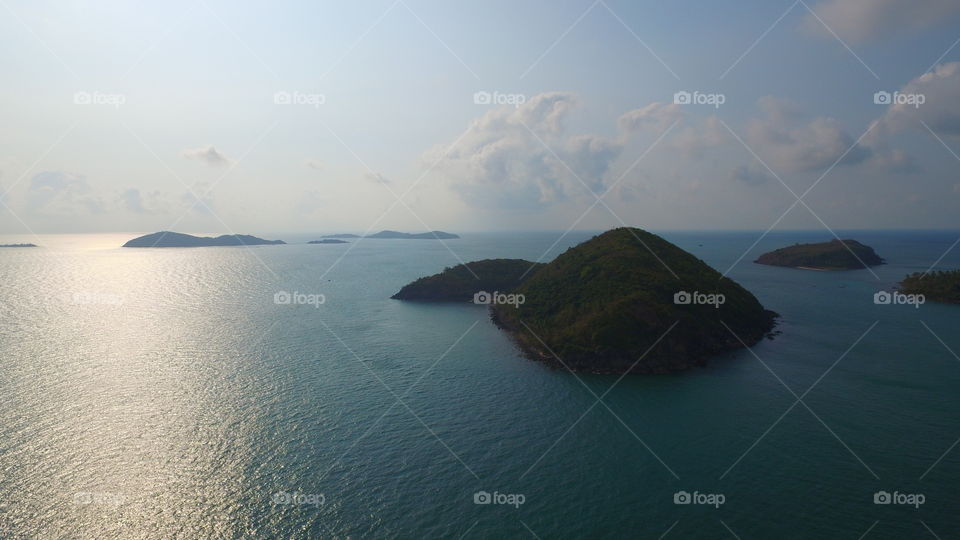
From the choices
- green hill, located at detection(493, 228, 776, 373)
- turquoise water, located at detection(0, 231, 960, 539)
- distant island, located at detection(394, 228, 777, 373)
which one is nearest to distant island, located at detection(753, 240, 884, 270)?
turquoise water, located at detection(0, 231, 960, 539)

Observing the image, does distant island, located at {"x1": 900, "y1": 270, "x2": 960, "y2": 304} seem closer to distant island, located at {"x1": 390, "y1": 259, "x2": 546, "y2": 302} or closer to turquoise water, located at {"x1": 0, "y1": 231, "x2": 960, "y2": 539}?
turquoise water, located at {"x1": 0, "y1": 231, "x2": 960, "y2": 539}

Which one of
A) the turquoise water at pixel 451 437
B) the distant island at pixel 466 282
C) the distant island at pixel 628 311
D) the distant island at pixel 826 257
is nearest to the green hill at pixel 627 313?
the distant island at pixel 628 311

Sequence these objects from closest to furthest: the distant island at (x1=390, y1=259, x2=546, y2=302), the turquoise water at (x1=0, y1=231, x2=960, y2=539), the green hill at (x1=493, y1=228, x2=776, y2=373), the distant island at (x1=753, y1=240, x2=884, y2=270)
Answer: the turquoise water at (x1=0, y1=231, x2=960, y2=539) < the green hill at (x1=493, y1=228, x2=776, y2=373) < the distant island at (x1=390, y1=259, x2=546, y2=302) < the distant island at (x1=753, y1=240, x2=884, y2=270)

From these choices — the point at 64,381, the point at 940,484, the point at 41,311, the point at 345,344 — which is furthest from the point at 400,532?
the point at 41,311

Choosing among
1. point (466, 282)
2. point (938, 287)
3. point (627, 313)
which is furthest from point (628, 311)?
point (938, 287)

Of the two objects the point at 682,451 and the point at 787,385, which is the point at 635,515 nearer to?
the point at 682,451

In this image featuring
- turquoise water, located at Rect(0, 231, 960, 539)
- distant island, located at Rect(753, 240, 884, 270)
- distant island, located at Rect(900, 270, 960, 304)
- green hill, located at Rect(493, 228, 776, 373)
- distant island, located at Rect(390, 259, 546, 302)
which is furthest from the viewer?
distant island, located at Rect(753, 240, 884, 270)

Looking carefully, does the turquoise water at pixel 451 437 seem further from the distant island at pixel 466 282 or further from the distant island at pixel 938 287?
the distant island at pixel 466 282
